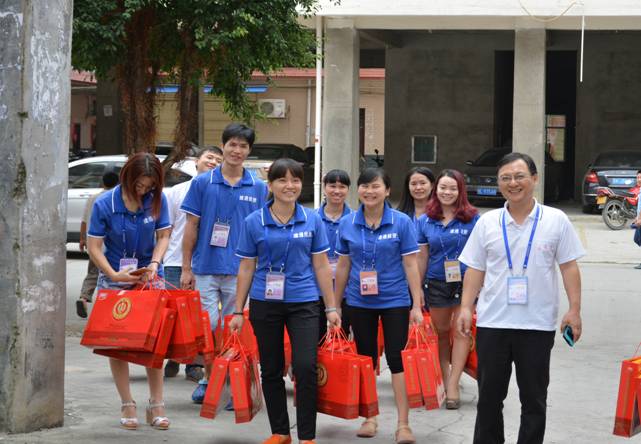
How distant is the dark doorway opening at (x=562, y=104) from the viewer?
1473 inches

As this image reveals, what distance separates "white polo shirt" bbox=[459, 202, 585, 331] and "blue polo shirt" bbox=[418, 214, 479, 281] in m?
2.09

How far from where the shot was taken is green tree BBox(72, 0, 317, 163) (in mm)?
Answer: 11125

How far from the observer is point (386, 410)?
316 inches

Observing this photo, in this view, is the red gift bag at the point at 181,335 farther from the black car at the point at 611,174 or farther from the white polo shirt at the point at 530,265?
the black car at the point at 611,174

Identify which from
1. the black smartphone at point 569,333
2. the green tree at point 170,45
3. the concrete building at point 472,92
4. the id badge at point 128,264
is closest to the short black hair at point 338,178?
the id badge at point 128,264

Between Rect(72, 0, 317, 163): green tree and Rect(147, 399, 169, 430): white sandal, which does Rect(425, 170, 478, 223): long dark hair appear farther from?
Rect(72, 0, 317, 163): green tree

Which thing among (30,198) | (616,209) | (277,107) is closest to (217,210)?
(30,198)

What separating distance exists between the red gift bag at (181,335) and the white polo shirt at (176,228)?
5.99 feet

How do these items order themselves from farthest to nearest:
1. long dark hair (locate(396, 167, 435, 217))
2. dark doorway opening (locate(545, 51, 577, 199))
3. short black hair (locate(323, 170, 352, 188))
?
dark doorway opening (locate(545, 51, 577, 199)), long dark hair (locate(396, 167, 435, 217)), short black hair (locate(323, 170, 352, 188))

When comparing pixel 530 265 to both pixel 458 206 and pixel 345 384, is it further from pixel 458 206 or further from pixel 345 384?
pixel 458 206

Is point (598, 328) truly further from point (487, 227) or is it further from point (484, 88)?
point (484, 88)

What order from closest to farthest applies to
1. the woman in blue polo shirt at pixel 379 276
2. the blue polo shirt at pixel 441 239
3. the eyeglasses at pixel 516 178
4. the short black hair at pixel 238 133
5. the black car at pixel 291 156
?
1. the eyeglasses at pixel 516 178
2. the woman in blue polo shirt at pixel 379 276
3. the short black hair at pixel 238 133
4. the blue polo shirt at pixel 441 239
5. the black car at pixel 291 156

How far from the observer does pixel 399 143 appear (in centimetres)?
3716

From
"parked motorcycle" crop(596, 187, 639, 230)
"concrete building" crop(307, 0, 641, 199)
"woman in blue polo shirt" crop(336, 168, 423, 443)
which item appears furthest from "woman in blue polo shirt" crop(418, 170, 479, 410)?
"concrete building" crop(307, 0, 641, 199)
